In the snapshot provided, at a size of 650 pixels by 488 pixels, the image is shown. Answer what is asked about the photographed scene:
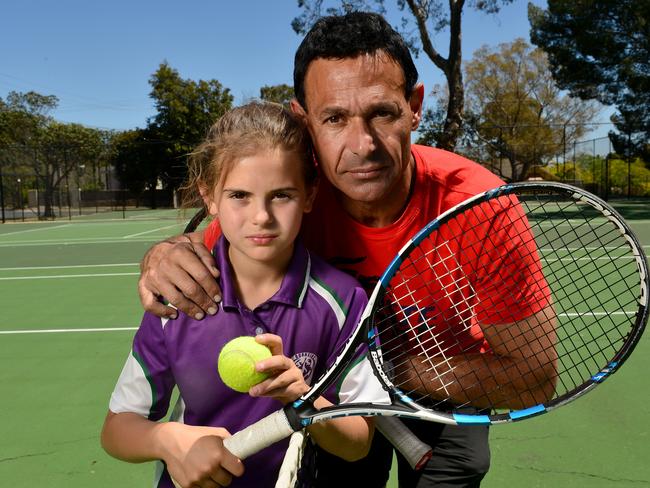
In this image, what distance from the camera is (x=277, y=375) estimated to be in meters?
1.26

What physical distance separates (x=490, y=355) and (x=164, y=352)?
887 millimetres

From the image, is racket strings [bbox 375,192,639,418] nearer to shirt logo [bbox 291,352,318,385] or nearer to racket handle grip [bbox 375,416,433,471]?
racket handle grip [bbox 375,416,433,471]

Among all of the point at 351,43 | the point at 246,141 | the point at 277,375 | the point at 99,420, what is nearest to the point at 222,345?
the point at 277,375

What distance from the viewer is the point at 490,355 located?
168 centimetres

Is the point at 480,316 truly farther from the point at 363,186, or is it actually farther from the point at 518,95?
the point at 518,95

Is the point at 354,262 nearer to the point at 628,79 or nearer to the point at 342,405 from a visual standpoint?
the point at 342,405

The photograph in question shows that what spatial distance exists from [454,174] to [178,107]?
93.7ft

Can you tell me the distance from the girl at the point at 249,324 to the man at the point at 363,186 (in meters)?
0.08

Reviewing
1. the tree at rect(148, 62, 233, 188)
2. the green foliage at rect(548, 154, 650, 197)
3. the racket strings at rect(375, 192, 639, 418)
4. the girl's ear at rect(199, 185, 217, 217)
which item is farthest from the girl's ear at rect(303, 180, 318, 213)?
the tree at rect(148, 62, 233, 188)

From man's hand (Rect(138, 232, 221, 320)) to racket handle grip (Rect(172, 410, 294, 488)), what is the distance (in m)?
0.28

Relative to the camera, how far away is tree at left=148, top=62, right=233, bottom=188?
28.9m

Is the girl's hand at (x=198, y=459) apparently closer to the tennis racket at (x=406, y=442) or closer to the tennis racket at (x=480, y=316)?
the tennis racket at (x=480, y=316)

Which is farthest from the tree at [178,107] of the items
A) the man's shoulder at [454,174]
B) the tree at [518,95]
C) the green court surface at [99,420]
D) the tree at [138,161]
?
the man's shoulder at [454,174]

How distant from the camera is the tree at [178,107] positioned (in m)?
28.9
